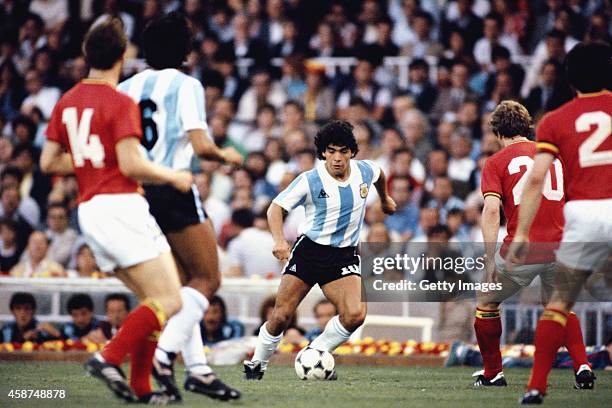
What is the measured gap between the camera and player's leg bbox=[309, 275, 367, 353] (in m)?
9.70

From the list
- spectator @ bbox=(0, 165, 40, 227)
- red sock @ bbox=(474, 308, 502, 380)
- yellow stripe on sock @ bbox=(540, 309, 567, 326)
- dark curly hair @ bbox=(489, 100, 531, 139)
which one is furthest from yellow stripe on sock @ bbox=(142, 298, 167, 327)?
spectator @ bbox=(0, 165, 40, 227)

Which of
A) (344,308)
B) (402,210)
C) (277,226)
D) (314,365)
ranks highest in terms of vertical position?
(277,226)

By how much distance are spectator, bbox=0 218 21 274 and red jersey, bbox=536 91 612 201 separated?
958 cm

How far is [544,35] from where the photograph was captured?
17875mm

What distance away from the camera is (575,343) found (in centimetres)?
926

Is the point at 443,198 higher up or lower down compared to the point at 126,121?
lower down

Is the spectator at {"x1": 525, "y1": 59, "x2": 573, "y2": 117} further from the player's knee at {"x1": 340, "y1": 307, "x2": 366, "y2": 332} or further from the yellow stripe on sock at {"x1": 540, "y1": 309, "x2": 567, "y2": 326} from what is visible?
the yellow stripe on sock at {"x1": 540, "y1": 309, "x2": 567, "y2": 326}

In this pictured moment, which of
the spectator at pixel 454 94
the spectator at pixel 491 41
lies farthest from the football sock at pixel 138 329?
the spectator at pixel 491 41

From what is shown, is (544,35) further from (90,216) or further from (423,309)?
(90,216)

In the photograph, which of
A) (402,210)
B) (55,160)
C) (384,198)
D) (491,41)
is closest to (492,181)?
(384,198)

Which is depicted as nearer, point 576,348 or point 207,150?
point 207,150

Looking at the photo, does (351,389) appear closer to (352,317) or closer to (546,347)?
(352,317)

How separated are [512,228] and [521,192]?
29 centimetres

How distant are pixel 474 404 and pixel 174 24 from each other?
3094 millimetres
